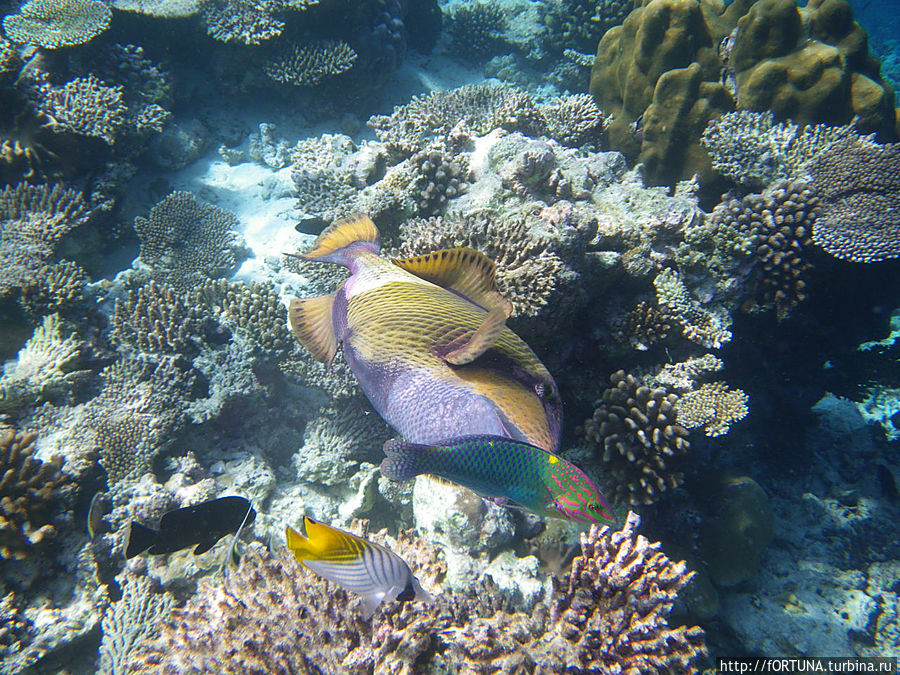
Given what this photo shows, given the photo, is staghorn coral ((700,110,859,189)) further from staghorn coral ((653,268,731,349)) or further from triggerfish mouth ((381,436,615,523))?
triggerfish mouth ((381,436,615,523))

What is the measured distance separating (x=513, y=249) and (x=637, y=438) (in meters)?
Answer: 1.66

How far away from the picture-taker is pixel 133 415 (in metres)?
3.54

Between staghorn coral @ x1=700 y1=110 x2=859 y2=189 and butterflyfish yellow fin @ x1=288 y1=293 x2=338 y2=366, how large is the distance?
4026 millimetres

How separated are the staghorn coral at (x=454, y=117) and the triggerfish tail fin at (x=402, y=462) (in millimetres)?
3990

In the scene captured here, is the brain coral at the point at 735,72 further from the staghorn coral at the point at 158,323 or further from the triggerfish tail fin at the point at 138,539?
the triggerfish tail fin at the point at 138,539

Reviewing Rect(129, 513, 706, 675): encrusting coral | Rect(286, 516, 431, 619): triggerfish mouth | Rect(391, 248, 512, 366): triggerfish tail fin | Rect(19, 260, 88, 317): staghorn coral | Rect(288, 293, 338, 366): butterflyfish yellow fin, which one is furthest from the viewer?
Rect(19, 260, 88, 317): staghorn coral

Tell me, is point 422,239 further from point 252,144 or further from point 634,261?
point 252,144

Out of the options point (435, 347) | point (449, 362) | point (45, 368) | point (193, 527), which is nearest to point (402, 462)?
point (449, 362)

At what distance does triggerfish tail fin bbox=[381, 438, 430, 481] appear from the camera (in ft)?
4.31

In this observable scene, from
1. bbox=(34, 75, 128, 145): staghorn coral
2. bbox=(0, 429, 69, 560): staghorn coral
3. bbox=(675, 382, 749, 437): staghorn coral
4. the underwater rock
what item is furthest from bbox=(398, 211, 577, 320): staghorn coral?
bbox=(34, 75, 128, 145): staghorn coral

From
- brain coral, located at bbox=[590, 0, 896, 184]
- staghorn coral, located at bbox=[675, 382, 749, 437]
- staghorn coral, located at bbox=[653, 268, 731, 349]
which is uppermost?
brain coral, located at bbox=[590, 0, 896, 184]

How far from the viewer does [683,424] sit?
2.91 m

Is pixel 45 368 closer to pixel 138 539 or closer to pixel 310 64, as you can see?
pixel 138 539

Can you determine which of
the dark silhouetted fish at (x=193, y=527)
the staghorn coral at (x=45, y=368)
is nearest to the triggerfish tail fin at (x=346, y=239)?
the dark silhouetted fish at (x=193, y=527)
